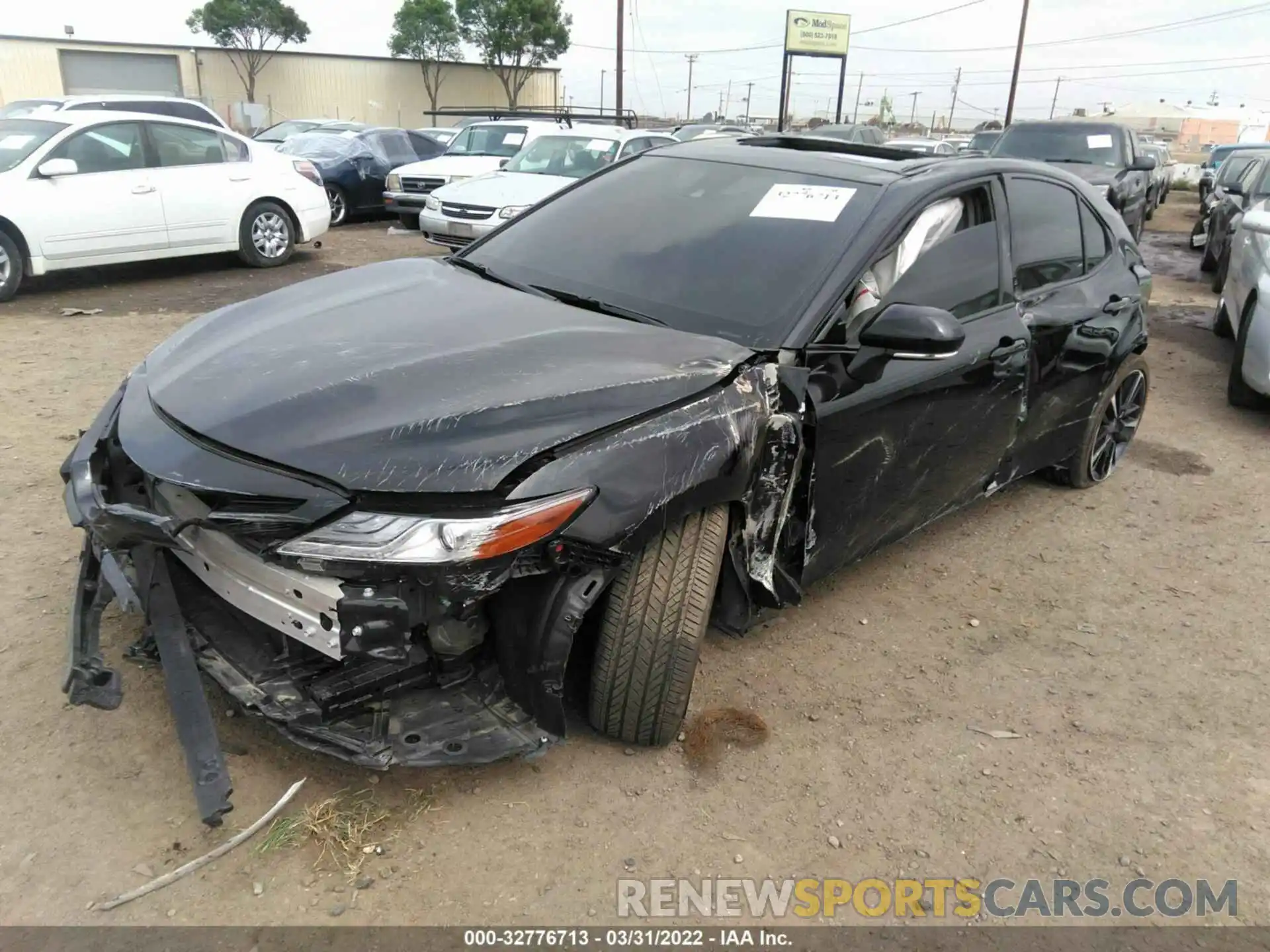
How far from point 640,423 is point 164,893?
1.56 metres

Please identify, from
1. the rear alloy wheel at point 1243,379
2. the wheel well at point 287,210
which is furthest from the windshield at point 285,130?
the rear alloy wheel at point 1243,379

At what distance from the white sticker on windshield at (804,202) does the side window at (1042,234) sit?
0.91 metres

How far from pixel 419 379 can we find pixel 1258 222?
5600mm

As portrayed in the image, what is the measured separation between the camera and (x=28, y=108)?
902 centimetres

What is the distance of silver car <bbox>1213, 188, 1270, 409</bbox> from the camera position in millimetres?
5645

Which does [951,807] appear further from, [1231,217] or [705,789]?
[1231,217]

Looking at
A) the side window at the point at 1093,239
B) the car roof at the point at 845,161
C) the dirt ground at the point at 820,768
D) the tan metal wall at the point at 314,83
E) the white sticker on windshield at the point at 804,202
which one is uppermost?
the tan metal wall at the point at 314,83

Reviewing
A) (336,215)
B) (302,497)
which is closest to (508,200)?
(336,215)

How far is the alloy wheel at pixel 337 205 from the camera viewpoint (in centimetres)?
1291

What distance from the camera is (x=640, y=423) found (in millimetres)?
2303

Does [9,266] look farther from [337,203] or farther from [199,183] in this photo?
[337,203]

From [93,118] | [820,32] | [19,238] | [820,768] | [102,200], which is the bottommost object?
[820,768]

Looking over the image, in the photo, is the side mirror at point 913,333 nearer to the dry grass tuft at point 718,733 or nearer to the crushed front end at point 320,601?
the crushed front end at point 320,601

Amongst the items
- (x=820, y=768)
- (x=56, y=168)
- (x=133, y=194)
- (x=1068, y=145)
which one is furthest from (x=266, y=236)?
(x=1068, y=145)
